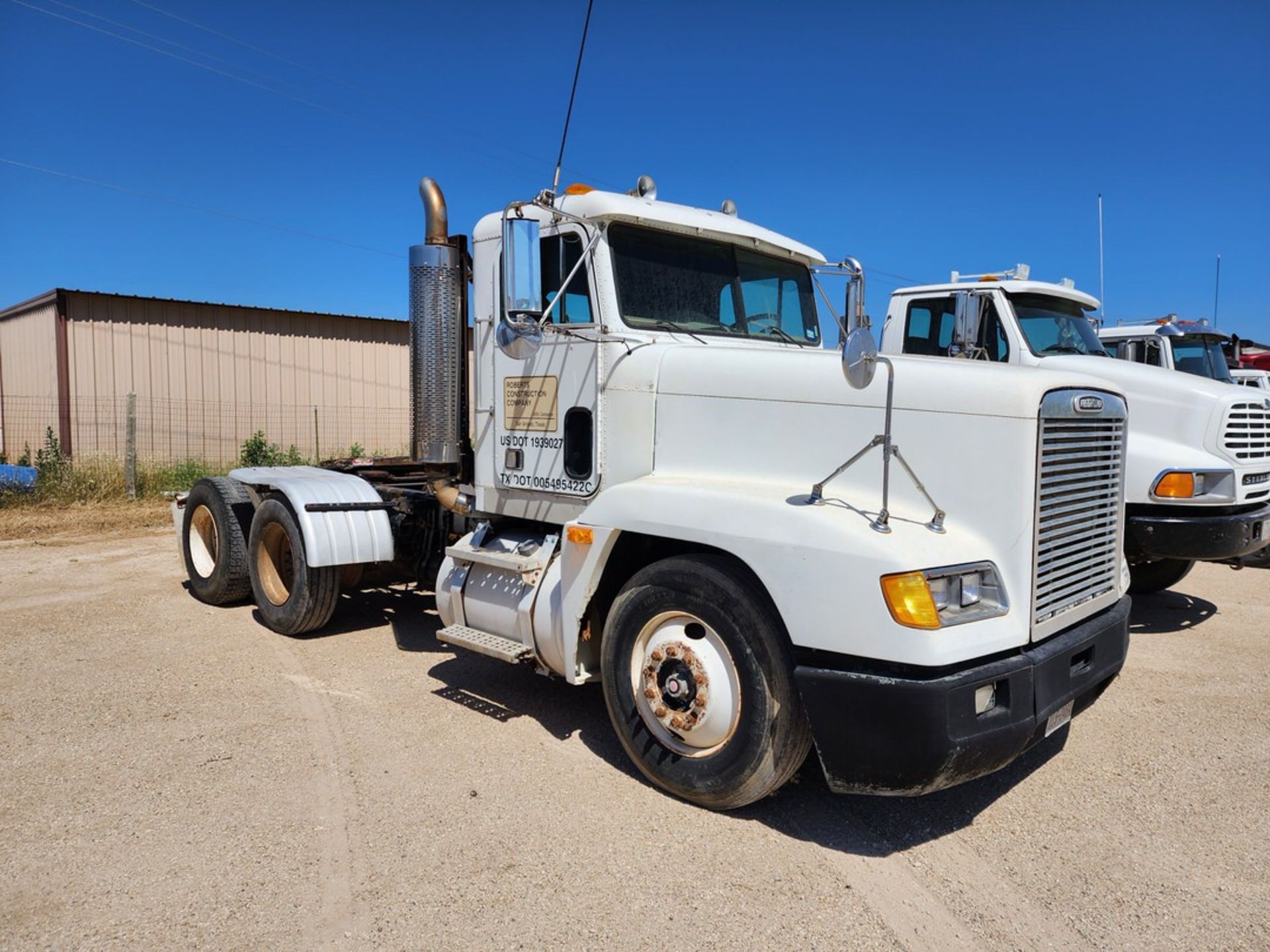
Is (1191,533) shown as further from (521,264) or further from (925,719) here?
(521,264)

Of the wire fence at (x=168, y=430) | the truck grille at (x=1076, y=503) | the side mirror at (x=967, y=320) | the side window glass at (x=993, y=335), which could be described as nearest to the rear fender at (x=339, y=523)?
the truck grille at (x=1076, y=503)

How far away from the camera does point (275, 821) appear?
146 inches

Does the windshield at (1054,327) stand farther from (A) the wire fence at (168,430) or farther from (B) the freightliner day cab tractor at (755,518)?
(A) the wire fence at (168,430)

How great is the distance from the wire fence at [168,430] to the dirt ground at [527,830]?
424 inches

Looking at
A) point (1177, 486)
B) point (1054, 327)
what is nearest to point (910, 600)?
point (1177, 486)

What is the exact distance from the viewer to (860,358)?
3.37 meters

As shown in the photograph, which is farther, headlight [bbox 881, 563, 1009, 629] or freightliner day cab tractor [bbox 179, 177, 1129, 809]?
freightliner day cab tractor [bbox 179, 177, 1129, 809]

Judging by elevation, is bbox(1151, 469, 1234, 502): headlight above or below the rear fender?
above

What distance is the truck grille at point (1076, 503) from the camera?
133 inches

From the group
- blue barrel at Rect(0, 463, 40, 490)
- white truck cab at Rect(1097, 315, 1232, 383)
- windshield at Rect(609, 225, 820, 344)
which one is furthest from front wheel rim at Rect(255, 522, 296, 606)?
blue barrel at Rect(0, 463, 40, 490)

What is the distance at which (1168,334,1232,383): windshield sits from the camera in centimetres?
930

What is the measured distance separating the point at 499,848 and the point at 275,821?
3.34 ft

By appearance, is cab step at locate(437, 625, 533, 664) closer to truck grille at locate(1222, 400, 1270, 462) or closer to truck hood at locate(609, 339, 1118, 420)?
truck hood at locate(609, 339, 1118, 420)

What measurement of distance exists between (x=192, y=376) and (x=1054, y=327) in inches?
615
